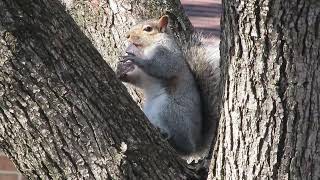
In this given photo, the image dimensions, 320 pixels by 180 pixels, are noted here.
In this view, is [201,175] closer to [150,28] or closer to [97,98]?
[97,98]

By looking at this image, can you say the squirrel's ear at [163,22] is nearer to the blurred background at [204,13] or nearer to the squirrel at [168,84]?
the squirrel at [168,84]

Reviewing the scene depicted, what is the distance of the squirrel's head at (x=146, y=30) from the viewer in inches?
136

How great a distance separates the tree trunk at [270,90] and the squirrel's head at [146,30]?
1354 mm

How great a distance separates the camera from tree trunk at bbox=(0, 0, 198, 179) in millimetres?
2070

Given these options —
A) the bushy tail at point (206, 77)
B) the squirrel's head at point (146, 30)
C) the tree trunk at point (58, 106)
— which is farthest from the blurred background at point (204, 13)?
the tree trunk at point (58, 106)

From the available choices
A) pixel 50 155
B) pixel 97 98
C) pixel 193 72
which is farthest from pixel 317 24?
pixel 193 72

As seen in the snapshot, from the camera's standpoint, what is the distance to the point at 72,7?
355 cm

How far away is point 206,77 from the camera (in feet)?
10.7

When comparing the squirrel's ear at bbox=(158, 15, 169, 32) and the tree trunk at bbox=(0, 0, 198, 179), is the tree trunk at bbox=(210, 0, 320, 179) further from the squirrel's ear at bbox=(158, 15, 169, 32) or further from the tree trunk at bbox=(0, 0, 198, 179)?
the squirrel's ear at bbox=(158, 15, 169, 32)

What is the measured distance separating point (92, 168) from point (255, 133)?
48cm

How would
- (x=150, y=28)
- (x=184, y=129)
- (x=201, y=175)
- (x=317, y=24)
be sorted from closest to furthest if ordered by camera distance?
(x=317, y=24)
(x=201, y=175)
(x=184, y=129)
(x=150, y=28)

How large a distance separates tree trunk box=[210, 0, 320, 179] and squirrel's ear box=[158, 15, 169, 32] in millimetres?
1384

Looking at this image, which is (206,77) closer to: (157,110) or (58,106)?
(157,110)

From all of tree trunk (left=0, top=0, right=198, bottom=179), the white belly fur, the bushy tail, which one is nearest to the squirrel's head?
the bushy tail
